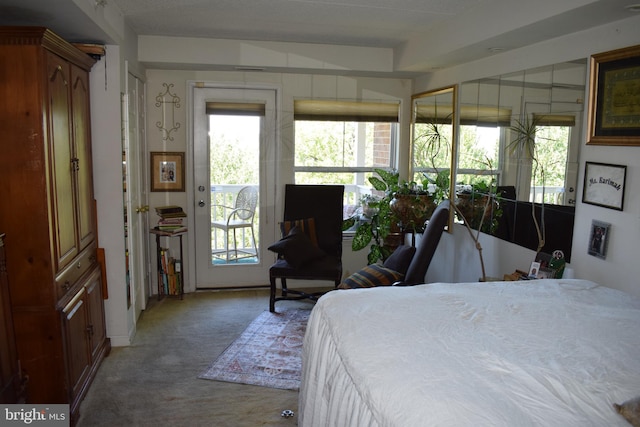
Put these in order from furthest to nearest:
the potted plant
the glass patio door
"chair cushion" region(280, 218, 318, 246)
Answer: the glass patio door → "chair cushion" region(280, 218, 318, 246) → the potted plant

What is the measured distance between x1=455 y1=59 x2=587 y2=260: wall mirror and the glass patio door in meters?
1.95

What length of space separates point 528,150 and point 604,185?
0.65 m

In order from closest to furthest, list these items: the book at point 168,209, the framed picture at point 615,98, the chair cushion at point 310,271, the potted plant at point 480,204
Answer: the framed picture at point 615,98 → the potted plant at point 480,204 → the chair cushion at point 310,271 → the book at point 168,209

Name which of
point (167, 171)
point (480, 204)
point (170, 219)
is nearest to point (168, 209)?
point (170, 219)

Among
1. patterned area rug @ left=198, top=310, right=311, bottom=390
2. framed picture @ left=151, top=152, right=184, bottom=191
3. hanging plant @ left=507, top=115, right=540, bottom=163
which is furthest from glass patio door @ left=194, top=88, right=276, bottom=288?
hanging plant @ left=507, top=115, right=540, bottom=163

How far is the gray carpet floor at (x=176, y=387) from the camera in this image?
9.18 ft

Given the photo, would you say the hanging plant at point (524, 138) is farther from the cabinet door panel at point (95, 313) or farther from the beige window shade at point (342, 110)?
the cabinet door panel at point (95, 313)

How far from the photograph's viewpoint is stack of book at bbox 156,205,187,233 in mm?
4688

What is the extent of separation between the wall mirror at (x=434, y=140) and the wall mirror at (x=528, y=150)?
0.26 metres

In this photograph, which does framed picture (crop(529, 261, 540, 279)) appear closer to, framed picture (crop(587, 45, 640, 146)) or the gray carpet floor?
framed picture (crop(587, 45, 640, 146))

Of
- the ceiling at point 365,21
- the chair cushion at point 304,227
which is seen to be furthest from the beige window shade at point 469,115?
the chair cushion at point 304,227

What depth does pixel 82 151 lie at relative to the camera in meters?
3.12

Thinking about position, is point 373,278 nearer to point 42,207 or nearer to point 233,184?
point 233,184

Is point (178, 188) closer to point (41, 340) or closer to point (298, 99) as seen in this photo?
point (298, 99)
